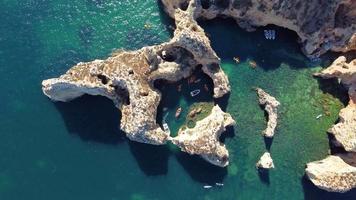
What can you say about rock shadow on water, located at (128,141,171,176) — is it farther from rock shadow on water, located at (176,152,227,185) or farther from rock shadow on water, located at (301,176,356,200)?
rock shadow on water, located at (301,176,356,200)

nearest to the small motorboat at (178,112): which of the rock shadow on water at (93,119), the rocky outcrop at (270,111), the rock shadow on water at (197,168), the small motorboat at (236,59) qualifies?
the rock shadow on water at (197,168)

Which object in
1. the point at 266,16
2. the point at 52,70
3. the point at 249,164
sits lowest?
the point at 249,164

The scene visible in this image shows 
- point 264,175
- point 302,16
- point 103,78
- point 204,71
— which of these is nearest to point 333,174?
point 264,175

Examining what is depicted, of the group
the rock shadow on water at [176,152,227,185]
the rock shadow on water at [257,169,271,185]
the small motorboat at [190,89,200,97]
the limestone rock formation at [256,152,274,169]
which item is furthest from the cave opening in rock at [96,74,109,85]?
the rock shadow on water at [257,169,271,185]

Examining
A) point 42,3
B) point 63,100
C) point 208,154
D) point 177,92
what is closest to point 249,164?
point 208,154

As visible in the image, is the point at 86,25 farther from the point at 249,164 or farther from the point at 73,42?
the point at 249,164

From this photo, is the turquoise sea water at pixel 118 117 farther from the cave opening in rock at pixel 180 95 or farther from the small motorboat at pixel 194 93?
the small motorboat at pixel 194 93

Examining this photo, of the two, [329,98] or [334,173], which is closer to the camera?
[334,173]
